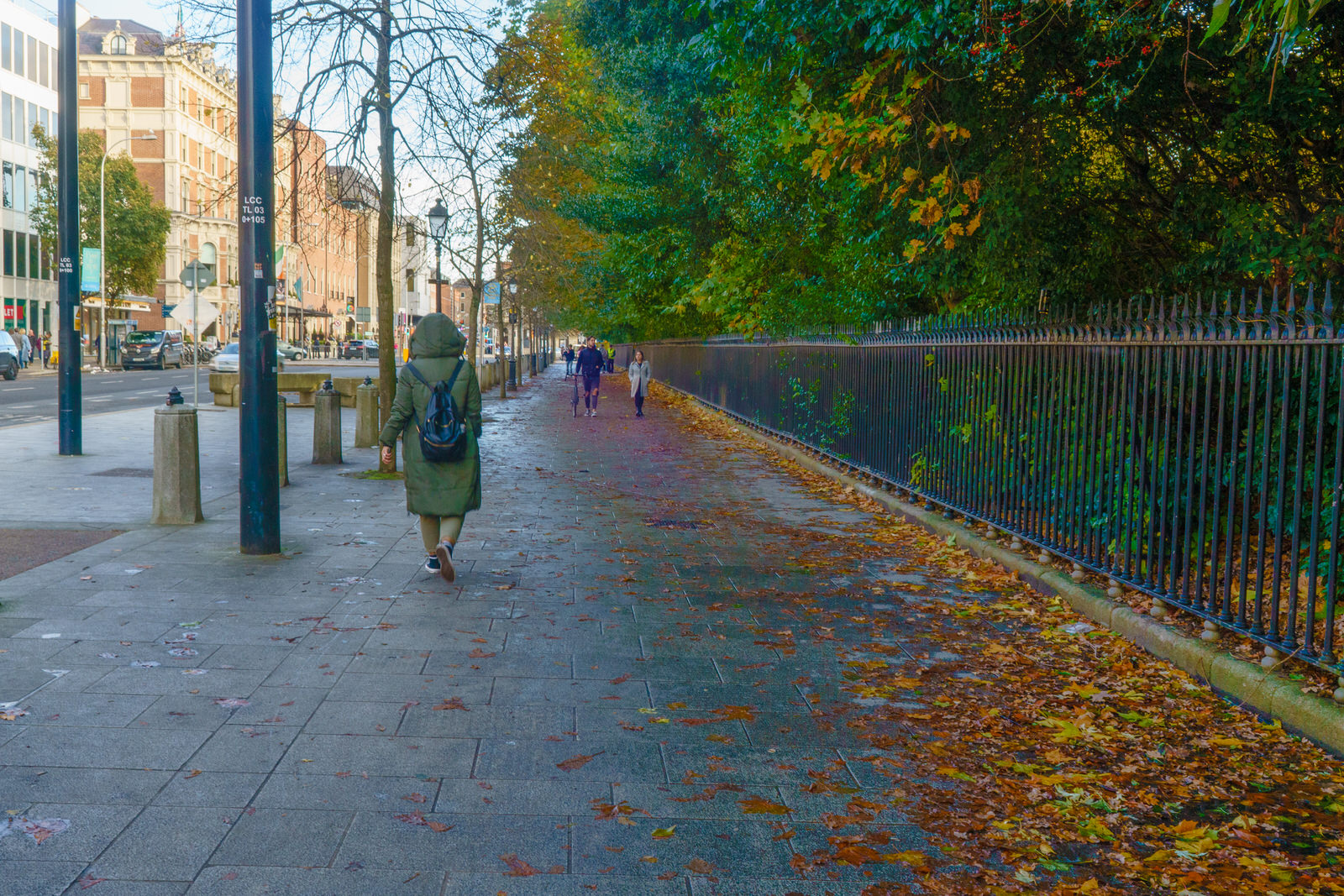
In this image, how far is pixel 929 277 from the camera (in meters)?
10.8

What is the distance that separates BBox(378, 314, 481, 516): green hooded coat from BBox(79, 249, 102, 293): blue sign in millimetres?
50365

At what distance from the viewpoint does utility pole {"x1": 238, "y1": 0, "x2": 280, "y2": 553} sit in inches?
335

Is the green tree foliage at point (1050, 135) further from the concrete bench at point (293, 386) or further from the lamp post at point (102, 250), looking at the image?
the lamp post at point (102, 250)

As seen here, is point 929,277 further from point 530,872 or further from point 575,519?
point 530,872

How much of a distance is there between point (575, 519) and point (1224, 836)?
779cm

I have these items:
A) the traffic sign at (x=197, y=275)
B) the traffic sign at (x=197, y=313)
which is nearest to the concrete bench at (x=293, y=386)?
the traffic sign at (x=197, y=313)

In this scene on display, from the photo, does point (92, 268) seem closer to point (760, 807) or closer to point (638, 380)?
point (638, 380)

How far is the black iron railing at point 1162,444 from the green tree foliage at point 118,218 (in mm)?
55015

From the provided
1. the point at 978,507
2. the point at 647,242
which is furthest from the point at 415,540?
the point at 647,242

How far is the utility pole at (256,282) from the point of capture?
335 inches

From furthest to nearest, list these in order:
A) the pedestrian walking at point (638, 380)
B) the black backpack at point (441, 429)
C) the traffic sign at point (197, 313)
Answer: the pedestrian walking at point (638, 380), the traffic sign at point (197, 313), the black backpack at point (441, 429)

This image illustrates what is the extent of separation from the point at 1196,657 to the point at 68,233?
14.2 metres

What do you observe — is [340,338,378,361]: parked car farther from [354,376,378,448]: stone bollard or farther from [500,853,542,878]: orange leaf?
[500,853,542,878]: orange leaf

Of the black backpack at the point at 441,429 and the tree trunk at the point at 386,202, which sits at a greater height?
the tree trunk at the point at 386,202
